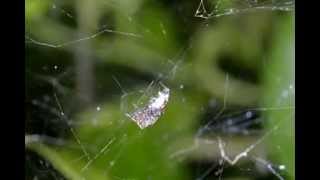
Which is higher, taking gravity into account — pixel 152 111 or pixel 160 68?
pixel 160 68

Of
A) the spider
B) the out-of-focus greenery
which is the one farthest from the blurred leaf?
the spider

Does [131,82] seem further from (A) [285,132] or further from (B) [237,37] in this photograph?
(A) [285,132]

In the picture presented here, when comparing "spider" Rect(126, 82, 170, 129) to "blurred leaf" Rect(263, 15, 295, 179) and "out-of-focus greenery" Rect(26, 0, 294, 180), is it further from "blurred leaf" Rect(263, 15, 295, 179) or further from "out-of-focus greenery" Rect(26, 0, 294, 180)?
"blurred leaf" Rect(263, 15, 295, 179)

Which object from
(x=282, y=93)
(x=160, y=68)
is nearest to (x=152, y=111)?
(x=160, y=68)

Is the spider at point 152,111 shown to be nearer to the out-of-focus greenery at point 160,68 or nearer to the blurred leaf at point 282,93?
the out-of-focus greenery at point 160,68

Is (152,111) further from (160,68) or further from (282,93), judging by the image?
(282,93)

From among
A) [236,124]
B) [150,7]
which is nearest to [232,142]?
[236,124]

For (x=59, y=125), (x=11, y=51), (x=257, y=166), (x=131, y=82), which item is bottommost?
(x=257, y=166)

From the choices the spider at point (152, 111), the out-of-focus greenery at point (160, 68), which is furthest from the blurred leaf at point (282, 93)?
the spider at point (152, 111)
